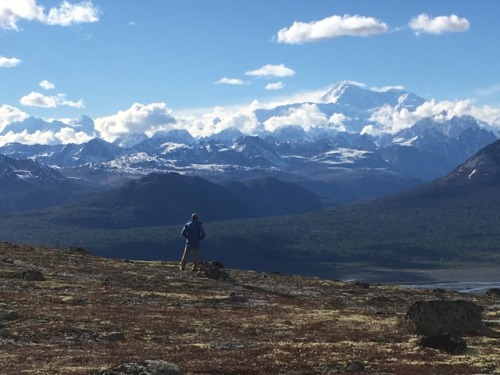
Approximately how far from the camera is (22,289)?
140 ft

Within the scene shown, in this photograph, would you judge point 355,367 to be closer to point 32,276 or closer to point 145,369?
point 145,369

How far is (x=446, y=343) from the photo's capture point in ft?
90.2

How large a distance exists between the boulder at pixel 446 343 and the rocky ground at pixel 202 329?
377 millimetres

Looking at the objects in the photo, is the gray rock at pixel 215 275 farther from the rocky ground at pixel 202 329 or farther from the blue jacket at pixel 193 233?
the blue jacket at pixel 193 233

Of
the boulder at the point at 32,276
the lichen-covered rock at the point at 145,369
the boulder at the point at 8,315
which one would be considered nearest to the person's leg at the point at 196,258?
the boulder at the point at 32,276

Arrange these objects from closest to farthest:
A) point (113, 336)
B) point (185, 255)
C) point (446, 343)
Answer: point (446, 343) → point (113, 336) → point (185, 255)

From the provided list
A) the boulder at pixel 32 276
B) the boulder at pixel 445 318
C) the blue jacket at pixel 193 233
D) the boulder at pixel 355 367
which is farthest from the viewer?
the blue jacket at pixel 193 233

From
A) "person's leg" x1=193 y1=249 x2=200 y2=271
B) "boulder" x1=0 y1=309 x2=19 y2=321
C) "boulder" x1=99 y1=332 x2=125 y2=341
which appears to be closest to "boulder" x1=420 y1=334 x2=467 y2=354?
"boulder" x1=99 y1=332 x2=125 y2=341

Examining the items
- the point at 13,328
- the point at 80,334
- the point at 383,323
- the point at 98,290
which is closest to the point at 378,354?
the point at 383,323

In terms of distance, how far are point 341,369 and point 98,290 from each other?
2495 centimetres

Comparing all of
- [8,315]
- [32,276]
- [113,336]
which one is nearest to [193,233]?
[32,276]

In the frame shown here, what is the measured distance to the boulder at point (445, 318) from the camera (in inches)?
1245

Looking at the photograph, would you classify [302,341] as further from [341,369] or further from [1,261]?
[1,261]

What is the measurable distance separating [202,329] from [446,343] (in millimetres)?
11278
